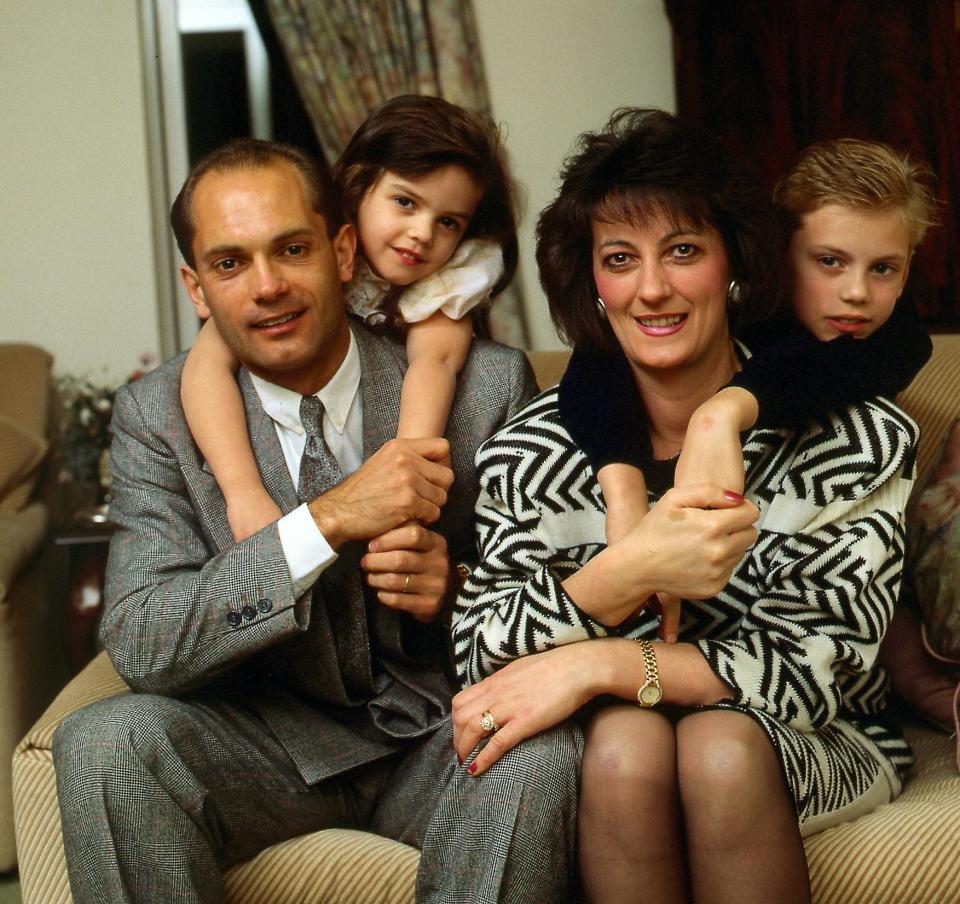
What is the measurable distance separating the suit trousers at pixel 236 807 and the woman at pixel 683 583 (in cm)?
4

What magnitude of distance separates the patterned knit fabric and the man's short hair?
1.64 ft

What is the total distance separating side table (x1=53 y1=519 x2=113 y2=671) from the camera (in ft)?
9.44

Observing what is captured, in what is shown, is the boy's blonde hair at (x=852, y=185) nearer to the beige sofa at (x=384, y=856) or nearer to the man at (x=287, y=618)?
the man at (x=287, y=618)

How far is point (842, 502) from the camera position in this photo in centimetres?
153

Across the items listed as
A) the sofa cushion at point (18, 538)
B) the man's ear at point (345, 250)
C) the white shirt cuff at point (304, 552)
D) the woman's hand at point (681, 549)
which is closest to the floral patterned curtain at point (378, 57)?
the sofa cushion at point (18, 538)

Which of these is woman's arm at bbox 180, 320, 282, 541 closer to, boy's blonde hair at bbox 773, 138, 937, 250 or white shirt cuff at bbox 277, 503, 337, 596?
white shirt cuff at bbox 277, 503, 337, 596

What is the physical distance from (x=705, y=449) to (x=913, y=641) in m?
0.65

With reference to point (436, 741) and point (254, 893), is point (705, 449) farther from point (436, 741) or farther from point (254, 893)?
point (254, 893)

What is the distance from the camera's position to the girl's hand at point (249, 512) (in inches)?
65.5

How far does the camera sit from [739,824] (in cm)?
129

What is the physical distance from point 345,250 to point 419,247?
125 mm

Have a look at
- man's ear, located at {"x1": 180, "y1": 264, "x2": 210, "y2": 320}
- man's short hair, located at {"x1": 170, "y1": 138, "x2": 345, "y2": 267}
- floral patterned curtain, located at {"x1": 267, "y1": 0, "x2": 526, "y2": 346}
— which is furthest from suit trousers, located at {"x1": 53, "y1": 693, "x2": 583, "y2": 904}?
floral patterned curtain, located at {"x1": 267, "y1": 0, "x2": 526, "y2": 346}

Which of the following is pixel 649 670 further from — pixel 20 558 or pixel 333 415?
pixel 20 558

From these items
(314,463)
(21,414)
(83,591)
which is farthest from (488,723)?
(21,414)
